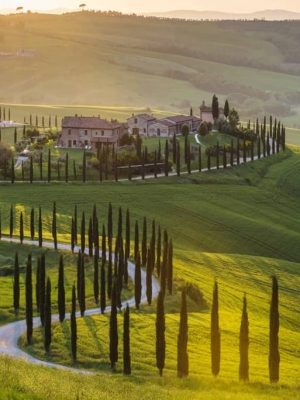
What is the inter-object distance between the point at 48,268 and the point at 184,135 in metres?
97.4

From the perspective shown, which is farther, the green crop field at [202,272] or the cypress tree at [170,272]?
the cypress tree at [170,272]

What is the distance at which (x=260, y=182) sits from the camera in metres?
165

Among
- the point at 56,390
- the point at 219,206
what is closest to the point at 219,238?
the point at 219,206

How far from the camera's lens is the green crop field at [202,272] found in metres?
52.6

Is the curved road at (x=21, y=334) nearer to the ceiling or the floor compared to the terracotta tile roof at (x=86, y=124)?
nearer to the floor

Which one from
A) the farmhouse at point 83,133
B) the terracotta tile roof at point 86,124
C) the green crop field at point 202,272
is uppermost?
the terracotta tile roof at point 86,124

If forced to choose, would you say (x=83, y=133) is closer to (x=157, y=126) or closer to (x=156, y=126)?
(x=156, y=126)

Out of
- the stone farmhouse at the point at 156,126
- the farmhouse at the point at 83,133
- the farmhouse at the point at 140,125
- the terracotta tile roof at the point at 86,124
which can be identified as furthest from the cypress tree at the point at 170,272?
the farmhouse at the point at 140,125

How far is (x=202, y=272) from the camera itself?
95875 mm

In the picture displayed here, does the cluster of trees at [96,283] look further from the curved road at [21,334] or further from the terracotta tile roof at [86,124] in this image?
the terracotta tile roof at [86,124]

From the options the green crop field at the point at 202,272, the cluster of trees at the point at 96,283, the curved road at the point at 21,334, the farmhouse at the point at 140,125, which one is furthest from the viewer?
the farmhouse at the point at 140,125

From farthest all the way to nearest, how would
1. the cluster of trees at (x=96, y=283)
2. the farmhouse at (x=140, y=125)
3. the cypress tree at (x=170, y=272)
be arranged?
the farmhouse at (x=140, y=125) → the cypress tree at (x=170, y=272) → the cluster of trees at (x=96, y=283)

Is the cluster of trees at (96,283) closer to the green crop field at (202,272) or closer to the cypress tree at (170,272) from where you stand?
the cypress tree at (170,272)

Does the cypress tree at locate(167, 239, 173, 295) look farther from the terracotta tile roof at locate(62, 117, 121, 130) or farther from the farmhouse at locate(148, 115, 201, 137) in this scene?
the farmhouse at locate(148, 115, 201, 137)
